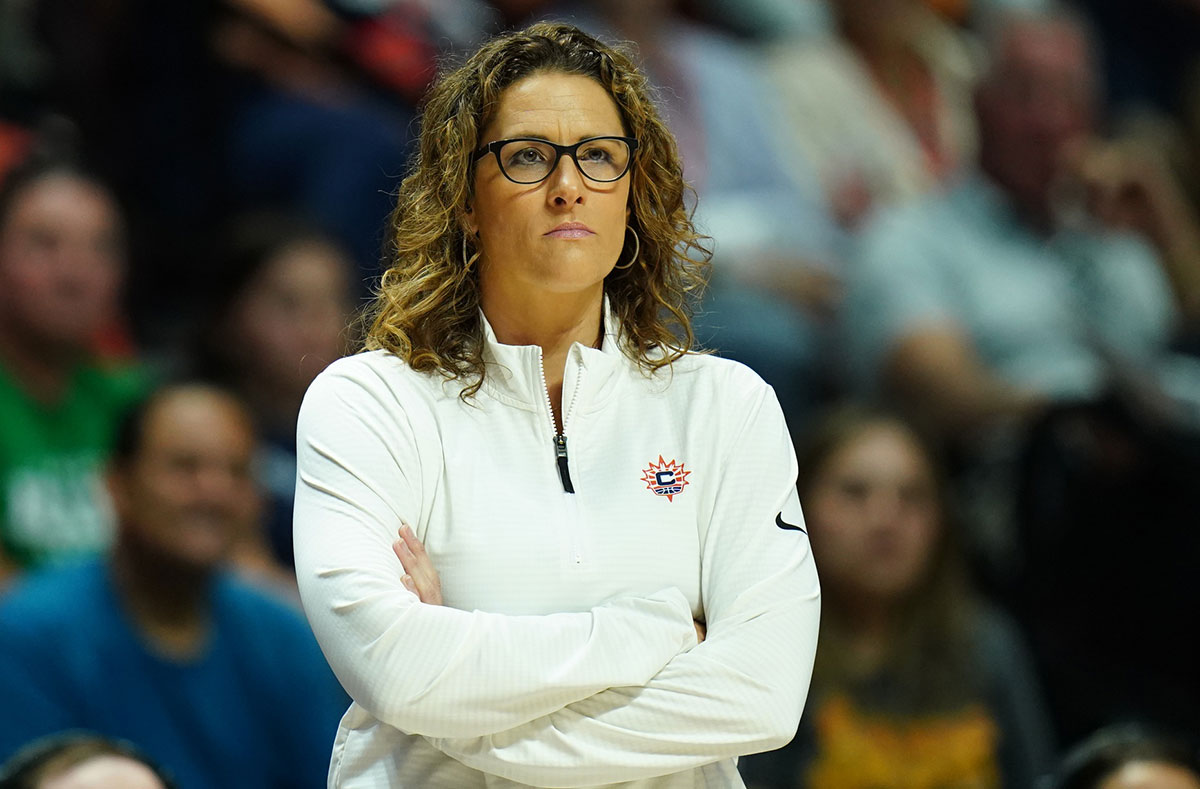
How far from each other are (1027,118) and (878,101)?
64 cm

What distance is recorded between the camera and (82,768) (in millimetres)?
2746

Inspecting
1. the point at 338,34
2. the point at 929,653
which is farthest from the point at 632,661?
the point at 338,34

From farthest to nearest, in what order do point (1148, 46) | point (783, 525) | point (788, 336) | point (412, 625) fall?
point (1148, 46)
point (788, 336)
point (783, 525)
point (412, 625)

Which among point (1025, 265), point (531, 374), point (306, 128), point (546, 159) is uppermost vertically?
point (306, 128)

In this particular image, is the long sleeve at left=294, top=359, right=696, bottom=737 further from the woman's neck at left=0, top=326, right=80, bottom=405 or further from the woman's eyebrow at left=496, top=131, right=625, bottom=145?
the woman's neck at left=0, top=326, right=80, bottom=405

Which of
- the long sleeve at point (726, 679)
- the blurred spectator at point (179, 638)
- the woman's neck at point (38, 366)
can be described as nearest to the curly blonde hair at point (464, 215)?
the long sleeve at point (726, 679)

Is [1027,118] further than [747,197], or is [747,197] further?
[1027,118]

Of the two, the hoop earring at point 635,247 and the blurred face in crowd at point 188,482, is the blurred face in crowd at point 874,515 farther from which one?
the hoop earring at point 635,247

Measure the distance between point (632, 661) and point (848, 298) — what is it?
3.76 meters

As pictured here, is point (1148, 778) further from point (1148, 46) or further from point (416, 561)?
point (1148, 46)

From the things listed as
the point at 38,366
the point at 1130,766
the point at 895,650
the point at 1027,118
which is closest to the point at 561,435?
the point at 1130,766

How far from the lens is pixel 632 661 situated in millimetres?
1950

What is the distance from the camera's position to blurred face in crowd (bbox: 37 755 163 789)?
8.88 ft

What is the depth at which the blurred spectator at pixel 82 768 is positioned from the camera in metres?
2.71
